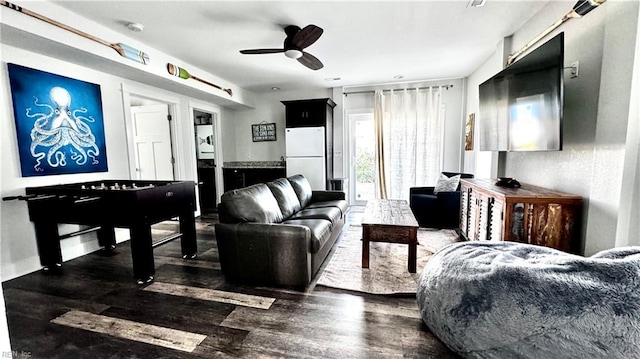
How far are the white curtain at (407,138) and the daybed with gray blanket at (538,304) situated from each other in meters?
3.54

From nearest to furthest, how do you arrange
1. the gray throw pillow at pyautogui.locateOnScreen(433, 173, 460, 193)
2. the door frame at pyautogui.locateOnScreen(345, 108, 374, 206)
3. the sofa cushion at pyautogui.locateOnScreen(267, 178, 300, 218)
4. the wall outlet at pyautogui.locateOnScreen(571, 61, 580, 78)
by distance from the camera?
1. the wall outlet at pyautogui.locateOnScreen(571, 61, 580, 78)
2. the sofa cushion at pyautogui.locateOnScreen(267, 178, 300, 218)
3. the gray throw pillow at pyautogui.locateOnScreen(433, 173, 460, 193)
4. the door frame at pyautogui.locateOnScreen(345, 108, 374, 206)

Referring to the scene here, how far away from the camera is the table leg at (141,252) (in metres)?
2.36

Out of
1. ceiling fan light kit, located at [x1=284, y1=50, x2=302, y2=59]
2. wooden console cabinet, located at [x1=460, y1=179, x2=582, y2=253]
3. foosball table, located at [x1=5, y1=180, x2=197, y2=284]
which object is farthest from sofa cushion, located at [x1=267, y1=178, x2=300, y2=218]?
wooden console cabinet, located at [x1=460, y1=179, x2=582, y2=253]

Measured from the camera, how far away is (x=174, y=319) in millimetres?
1901

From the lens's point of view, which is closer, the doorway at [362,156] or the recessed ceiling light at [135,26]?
the recessed ceiling light at [135,26]

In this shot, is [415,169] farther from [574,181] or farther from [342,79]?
[574,181]

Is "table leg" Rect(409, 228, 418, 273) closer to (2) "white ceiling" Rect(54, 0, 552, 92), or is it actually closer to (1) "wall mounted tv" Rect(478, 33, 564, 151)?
(1) "wall mounted tv" Rect(478, 33, 564, 151)

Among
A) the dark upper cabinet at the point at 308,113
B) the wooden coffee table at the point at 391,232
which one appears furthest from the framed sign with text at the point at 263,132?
the wooden coffee table at the point at 391,232

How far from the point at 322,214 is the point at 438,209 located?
188 centimetres

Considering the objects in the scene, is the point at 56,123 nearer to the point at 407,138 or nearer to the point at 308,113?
the point at 308,113

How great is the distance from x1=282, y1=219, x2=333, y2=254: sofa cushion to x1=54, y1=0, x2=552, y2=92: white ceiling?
6.71 ft

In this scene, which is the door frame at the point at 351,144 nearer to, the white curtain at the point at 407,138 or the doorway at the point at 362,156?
the doorway at the point at 362,156

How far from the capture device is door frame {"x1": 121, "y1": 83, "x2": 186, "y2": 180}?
11.9 ft

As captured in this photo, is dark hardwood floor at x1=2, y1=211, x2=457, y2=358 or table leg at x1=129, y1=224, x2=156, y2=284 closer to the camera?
dark hardwood floor at x1=2, y1=211, x2=457, y2=358
